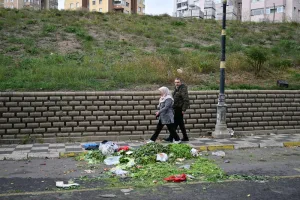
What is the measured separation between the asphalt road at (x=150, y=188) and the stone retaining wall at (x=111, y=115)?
113 inches

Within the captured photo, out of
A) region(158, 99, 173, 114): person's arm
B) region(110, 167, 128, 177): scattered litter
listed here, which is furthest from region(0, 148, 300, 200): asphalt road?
region(158, 99, 173, 114): person's arm

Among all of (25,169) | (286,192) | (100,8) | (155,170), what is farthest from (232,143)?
(100,8)

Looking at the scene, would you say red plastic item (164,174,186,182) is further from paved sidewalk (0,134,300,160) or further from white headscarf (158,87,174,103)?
white headscarf (158,87,174,103)

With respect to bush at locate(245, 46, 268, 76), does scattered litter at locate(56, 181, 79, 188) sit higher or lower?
lower

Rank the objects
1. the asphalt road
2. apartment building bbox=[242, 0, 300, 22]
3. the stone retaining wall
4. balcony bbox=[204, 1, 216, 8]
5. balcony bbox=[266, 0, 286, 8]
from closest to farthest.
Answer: the asphalt road < the stone retaining wall < apartment building bbox=[242, 0, 300, 22] < balcony bbox=[266, 0, 286, 8] < balcony bbox=[204, 1, 216, 8]

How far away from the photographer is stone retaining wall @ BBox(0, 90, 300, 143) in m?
12.1

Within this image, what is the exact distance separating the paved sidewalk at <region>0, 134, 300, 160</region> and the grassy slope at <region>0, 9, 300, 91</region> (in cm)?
299

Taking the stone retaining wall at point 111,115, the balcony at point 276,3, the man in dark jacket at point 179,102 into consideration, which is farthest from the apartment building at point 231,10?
the man in dark jacket at point 179,102

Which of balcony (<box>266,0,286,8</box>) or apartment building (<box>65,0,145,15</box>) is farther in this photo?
apartment building (<box>65,0,145,15</box>)

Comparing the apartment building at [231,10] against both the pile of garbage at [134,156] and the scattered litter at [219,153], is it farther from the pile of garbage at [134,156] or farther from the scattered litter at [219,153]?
the pile of garbage at [134,156]

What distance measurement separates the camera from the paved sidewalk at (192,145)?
1002 cm

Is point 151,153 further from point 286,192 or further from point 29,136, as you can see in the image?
point 29,136

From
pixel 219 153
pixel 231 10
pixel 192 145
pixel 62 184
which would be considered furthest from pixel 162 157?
pixel 231 10

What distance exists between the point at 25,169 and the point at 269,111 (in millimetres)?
9463
